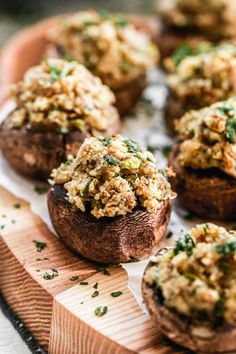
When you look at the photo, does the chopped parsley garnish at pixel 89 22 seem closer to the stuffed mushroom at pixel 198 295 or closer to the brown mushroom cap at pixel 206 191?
the brown mushroom cap at pixel 206 191

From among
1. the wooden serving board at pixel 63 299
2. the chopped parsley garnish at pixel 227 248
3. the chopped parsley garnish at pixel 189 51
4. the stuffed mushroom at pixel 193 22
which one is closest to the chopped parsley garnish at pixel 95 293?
the wooden serving board at pixel 63 299

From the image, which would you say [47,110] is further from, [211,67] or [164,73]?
[164,73]

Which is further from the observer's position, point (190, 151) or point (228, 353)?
point (190, 151)

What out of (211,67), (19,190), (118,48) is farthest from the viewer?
(118,48)

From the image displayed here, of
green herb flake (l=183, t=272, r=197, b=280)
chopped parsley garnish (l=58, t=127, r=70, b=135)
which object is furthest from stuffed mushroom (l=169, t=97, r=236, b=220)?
green herb flake (l=183, t=272, r=197, b=280)

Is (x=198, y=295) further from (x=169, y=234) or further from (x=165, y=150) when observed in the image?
(x=165, y=150)

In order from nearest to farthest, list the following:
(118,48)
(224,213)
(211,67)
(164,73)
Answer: (224,213), (211,67), (118,48), (164,73)

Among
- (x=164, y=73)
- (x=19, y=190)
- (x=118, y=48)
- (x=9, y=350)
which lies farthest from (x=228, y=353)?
(x=164, y=73)
